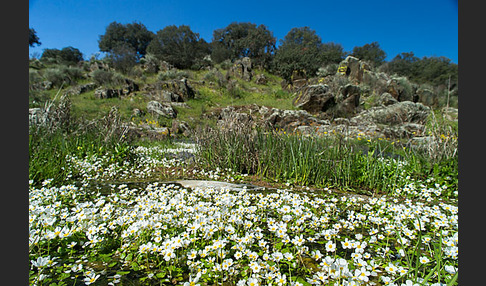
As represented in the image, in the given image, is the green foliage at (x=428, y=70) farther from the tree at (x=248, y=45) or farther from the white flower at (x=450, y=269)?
the white flower at (x=450, y=269)

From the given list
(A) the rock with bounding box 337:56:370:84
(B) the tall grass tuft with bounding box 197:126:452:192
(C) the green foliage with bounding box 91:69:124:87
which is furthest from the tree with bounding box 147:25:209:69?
(B) the tall grass tuft with bounding box 197:126:452:192

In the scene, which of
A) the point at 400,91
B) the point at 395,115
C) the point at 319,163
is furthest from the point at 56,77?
the point at 400,91

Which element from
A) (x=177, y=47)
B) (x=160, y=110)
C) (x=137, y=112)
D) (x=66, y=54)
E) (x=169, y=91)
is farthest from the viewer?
(x=66, y=54)

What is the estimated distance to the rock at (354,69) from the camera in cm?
1781

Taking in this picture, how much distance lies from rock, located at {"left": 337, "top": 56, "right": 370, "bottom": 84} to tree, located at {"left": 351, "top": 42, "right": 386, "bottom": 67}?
828 inches

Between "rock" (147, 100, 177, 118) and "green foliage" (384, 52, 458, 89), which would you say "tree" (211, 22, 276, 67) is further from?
"rock" (147, 100, 177, 118)

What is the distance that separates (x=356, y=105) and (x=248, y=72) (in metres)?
13.6

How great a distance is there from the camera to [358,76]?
58.6 ft

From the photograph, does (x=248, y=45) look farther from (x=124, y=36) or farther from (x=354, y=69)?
(x=124, y=36)

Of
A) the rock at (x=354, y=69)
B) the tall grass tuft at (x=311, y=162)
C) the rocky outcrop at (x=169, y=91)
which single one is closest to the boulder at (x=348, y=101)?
the rock at (x=354, y=69)

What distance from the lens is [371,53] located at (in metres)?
36.7

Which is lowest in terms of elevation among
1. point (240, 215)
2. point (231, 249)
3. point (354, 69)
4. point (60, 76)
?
point (231, 249)

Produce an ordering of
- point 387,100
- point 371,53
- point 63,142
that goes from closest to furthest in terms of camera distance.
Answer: point 63,142, point 387,100, point 371,53

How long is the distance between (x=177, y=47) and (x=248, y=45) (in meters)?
10.8
